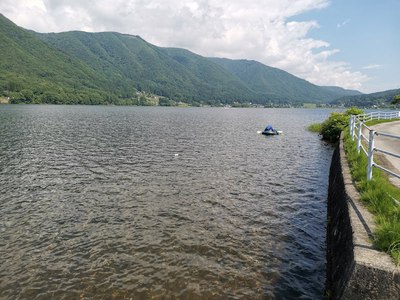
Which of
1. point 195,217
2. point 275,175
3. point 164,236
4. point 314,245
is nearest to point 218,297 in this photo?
point 164,236

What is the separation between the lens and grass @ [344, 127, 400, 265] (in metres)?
7.47

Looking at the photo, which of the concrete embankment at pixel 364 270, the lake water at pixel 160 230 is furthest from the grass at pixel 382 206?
the lake water at pixel 160 230

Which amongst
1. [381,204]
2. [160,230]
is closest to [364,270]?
[381,204]

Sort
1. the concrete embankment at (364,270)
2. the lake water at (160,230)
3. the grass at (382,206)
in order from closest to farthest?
1. the concrete embankment at (364,270)
2. the grass at (382,206)
3. the lake water at (160,230)

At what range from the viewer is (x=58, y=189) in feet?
72.7

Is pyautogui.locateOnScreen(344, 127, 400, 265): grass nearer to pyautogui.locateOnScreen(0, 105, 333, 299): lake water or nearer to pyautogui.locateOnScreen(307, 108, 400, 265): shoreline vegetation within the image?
pyautogui.locateOnScreen(307, 108, 400, 265): shoreline vegetation

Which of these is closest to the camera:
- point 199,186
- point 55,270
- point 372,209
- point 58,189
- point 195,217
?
point 372,209

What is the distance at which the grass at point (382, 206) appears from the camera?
294 inches

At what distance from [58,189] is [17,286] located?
12.1 metres

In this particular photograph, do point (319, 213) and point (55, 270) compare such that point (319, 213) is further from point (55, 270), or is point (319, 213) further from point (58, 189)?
point (58, 189)

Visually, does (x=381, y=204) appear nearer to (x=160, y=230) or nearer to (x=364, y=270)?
(x=364, y=270)

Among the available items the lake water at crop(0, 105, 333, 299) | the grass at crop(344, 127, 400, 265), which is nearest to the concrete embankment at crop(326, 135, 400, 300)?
the grass at crop(344, 127, 400, 265)

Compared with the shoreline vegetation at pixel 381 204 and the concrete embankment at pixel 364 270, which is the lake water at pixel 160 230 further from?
the shoreline vegetation at pixel 381 204

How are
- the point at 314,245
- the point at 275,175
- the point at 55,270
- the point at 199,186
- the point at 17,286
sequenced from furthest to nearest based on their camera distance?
the point at 275,175 → the point at 199,186 → the point at 314,245 → the point at 55,270 → the point at 17,286
